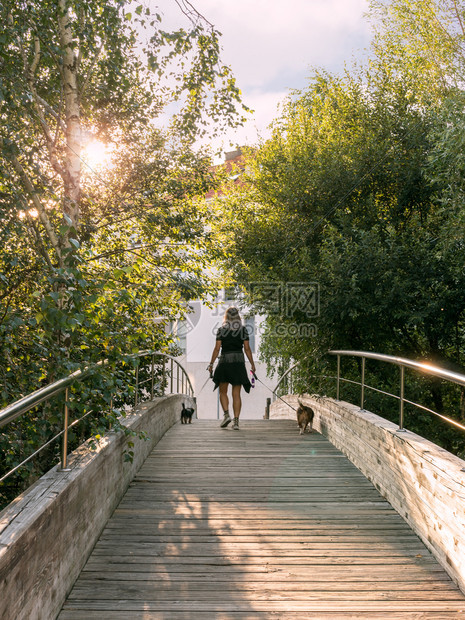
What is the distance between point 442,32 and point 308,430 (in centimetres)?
959

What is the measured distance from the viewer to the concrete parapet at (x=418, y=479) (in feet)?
10.6

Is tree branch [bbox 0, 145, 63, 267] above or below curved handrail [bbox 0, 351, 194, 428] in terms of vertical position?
above

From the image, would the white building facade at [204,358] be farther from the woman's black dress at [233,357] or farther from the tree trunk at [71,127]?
the tree trunk at [71,127]

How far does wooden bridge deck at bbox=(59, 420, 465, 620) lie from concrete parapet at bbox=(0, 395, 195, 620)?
0.48 feet

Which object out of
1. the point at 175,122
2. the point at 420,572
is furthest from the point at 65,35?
the point at 420,572

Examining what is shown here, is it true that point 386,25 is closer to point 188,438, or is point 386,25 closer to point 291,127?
point 291,127

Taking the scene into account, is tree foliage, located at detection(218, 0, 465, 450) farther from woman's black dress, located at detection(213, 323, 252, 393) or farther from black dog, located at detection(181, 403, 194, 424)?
black dog, located at detection(181, 403, 194, 424)

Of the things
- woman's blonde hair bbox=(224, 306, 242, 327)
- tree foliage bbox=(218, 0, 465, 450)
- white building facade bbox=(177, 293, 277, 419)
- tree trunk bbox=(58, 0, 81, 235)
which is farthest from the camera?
white building facade bbox=(177, 293, 277, 419)

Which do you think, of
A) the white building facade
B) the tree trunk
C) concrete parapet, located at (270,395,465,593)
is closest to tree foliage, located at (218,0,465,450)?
concrete parapet, located at (270,395,465,593)

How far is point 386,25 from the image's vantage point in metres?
13.4

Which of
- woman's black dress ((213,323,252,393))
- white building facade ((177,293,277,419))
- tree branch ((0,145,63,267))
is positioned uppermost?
tree branch ((0,145,63,267))

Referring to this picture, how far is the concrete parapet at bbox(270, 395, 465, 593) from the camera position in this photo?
3.24 metres

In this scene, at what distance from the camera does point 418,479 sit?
392 cm

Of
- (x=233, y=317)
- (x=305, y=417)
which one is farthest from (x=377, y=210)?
(x=305, y=417)
